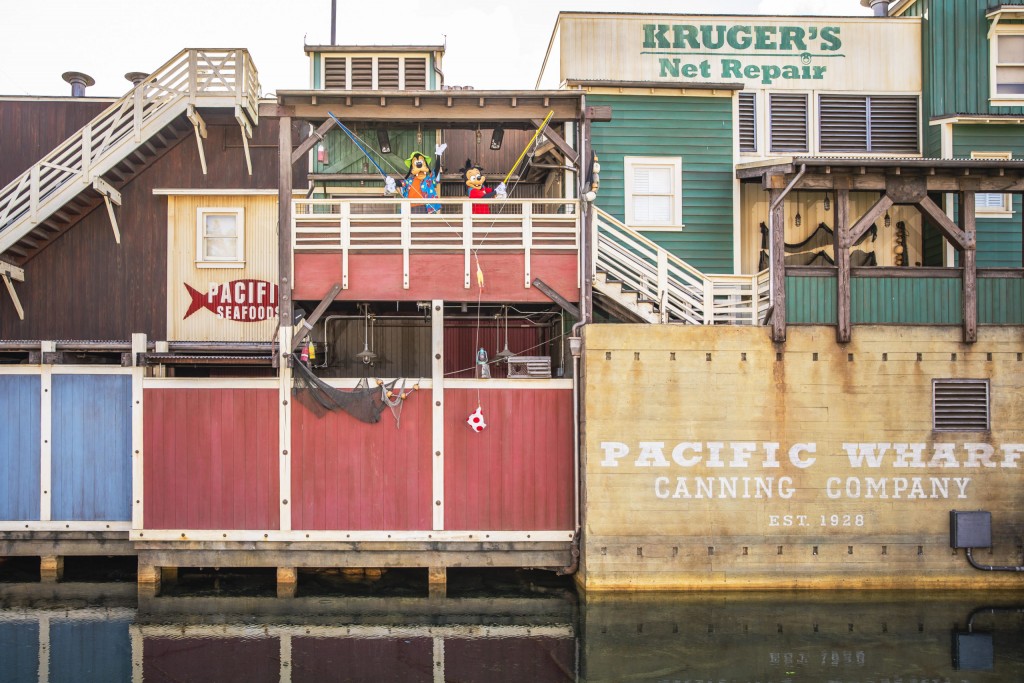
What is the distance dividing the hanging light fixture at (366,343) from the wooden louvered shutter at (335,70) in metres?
5.29

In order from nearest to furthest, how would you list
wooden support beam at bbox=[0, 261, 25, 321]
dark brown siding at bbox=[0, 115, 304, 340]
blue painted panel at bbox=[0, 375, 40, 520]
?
blue painted panel at bbox=[0, 375, 40, 520]
wooden support beam at bbox=[0, 261, 25, 321]
dark brown siding at bbox=[0, 115, 304, 340]

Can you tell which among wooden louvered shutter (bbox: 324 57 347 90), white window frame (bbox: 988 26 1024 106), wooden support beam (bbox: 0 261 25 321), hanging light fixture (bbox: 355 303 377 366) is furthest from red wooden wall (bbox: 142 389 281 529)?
white window frame (bbox: 988 26 1024 106)

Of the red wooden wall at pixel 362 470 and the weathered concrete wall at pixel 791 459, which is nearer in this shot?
the weathered concrete wall at pixel 791 459

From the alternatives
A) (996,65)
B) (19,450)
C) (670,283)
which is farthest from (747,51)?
(19,450)

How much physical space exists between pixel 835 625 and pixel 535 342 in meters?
9.19

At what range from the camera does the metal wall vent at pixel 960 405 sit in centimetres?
1617

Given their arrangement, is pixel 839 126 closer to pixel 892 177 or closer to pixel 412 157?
pixel 892 177

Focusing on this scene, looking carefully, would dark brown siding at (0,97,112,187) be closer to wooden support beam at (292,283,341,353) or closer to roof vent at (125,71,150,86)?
roof vent at (125,71,150,86)

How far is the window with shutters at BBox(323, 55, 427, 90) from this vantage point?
2122 centimetres

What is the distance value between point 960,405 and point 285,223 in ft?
39.6

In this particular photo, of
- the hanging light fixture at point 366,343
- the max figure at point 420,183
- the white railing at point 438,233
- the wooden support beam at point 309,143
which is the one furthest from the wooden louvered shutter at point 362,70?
the white railing at point 438,233

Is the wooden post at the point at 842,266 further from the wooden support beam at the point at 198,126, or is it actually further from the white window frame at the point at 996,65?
the wooden support beam at the point at 198,126

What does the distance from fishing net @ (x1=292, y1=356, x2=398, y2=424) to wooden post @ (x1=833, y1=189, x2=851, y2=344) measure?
25.4ft

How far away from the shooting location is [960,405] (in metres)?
16.2
